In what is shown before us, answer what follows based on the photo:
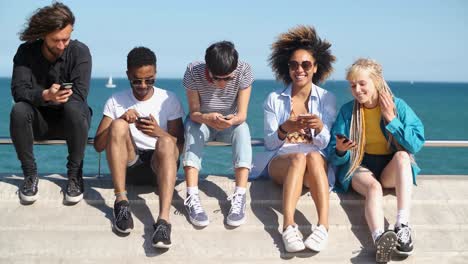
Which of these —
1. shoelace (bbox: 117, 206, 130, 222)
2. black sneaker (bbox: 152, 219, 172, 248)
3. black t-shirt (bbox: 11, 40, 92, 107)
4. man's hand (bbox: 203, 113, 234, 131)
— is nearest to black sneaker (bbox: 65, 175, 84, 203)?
shoelace (bbox: 117, 206, 130, 222)

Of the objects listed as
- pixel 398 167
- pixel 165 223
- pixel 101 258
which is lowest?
pixel 101 258

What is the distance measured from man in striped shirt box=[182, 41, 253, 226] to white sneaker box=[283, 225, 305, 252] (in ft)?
1.45

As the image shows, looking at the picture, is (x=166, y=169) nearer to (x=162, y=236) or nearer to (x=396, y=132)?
(x=162, y=236)

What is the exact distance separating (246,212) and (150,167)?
89 cm

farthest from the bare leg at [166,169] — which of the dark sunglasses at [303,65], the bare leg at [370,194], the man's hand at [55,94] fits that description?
the bare leg at [370,194]

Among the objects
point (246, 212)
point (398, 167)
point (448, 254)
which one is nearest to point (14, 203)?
point (246, 212)

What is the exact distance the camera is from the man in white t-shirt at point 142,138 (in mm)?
4863

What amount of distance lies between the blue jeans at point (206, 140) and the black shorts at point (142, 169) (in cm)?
31

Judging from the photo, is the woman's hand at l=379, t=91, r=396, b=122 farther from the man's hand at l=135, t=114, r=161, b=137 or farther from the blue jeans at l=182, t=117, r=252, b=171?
the man's hand at l=135, t=114, r=161, b=137

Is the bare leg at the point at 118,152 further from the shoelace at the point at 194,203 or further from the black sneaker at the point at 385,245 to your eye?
the black sneaker at the point at 385,245

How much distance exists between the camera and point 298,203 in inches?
209

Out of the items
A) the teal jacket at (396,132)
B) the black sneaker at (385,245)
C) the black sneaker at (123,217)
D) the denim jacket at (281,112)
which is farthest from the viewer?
the denim jacket at (281,112)

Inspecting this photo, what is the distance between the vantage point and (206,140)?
5301 millimetres

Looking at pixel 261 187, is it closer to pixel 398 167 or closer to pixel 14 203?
pixel 398 167
